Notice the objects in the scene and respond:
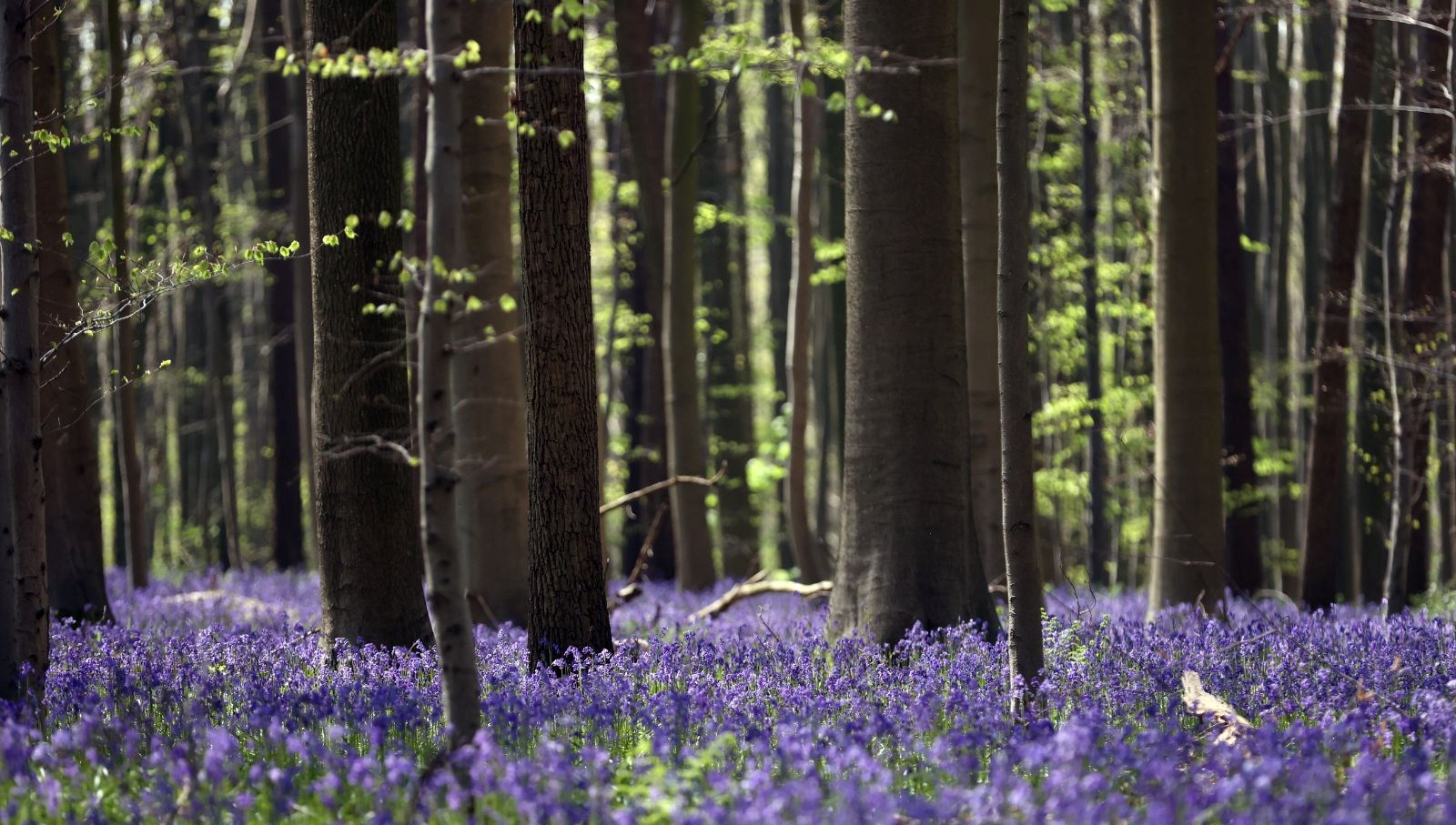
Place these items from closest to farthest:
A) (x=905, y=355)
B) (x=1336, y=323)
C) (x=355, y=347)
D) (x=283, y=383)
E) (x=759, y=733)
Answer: (x=759, y=733) → (x=355, y=347) → (x=905, y=355) → (x=1336, y=323) → (x=283, y=383)

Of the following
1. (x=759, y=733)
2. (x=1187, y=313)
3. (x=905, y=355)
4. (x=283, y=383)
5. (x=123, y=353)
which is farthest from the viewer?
(x=283, y=383)

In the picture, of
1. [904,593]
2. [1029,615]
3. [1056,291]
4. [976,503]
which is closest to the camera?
[1029,615]

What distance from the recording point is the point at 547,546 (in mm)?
7930

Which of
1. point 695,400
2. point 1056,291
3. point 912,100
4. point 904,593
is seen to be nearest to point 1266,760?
point 904,593

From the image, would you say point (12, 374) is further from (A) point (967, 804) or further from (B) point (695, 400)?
(B) point (695, 400)

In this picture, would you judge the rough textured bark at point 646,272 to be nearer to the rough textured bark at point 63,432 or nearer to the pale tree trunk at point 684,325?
the pale tree trunk at point 684,325

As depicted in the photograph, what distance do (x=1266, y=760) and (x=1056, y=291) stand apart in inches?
731

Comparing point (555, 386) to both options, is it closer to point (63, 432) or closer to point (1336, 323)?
point (63, 432)

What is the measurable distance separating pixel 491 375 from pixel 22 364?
4905 millimetres

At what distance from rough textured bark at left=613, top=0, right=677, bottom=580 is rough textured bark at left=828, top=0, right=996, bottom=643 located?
6069 millimetres

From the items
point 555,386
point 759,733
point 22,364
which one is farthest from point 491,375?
point 759,733

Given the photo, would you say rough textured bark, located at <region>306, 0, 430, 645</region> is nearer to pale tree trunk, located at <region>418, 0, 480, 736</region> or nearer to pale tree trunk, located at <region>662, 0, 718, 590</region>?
pale tree trunk, located at <region>418, 0, 480, 736</region>

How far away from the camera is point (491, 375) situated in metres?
11.6

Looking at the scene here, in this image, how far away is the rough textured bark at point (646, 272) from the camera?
17.0m
